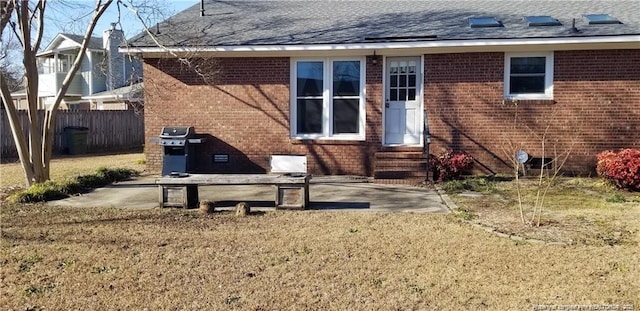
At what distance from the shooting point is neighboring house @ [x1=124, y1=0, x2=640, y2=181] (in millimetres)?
11312

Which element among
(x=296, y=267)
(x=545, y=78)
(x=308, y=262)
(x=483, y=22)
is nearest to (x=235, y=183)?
(x=308, y=262)

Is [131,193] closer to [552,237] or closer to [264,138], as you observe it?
[264,138]

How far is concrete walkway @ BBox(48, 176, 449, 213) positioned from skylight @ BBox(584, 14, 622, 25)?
17.5 feet

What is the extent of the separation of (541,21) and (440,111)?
115 inches

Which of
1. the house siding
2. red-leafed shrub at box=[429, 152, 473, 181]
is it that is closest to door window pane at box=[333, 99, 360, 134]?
the house siding

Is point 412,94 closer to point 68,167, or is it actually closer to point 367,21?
point 367,21

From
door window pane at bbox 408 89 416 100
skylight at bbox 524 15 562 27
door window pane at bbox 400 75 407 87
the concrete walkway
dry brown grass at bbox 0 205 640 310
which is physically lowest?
dry brown grass at bbox 0 205 640 310

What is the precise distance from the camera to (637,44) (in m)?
10.8

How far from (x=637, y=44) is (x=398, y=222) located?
7200mm

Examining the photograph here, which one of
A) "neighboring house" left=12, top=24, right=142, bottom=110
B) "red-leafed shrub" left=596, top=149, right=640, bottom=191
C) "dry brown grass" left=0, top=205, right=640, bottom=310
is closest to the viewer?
"dry brown grass" left=0, top=205, right=640, bottom=310

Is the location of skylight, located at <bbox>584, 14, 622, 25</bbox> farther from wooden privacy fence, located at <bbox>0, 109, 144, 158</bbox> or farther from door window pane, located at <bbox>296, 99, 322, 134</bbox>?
wooden privacy fence, located at <bbox>0, 109, 144, 158</bbox>

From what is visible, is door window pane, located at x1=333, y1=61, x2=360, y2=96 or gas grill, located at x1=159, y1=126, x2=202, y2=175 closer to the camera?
gas grill, located at x1=159, y1=126, x2=202, y2=175

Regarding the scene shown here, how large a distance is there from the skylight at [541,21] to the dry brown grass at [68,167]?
9907 millimetres

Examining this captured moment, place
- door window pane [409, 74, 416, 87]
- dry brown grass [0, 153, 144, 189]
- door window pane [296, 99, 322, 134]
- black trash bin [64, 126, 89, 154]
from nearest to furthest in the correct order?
door window pane [409, 74, 416, 87] < door window pane [296, 99, 322, 134] < dry brown grass [0, 153, 144, 189] < black trash bin [64, 126, 89, 154]
